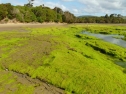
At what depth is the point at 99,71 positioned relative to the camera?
1659 centimetres

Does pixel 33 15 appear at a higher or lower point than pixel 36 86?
higher

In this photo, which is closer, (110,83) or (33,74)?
(110,83)

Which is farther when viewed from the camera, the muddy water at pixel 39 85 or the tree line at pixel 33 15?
the tree line at pixel 33 15

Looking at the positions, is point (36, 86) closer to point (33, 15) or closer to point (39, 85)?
point (39, 85)

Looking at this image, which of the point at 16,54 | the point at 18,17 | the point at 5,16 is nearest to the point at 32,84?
the point at 16,54

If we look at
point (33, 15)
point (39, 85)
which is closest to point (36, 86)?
point (39, 85)

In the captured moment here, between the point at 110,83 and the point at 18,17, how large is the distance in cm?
8356

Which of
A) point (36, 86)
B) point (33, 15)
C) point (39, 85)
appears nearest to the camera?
point (36, 86)

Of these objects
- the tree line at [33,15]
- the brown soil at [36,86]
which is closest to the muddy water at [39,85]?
the brown soil at [36,86]

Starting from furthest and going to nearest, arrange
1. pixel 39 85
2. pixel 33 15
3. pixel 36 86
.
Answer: pixel 33 15 → pixel 39 85 → pixel 36 86

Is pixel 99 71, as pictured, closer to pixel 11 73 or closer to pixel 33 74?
pixel 33 74

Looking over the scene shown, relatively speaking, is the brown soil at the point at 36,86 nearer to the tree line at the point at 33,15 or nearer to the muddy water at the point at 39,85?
the muddy water at the point at 39,85

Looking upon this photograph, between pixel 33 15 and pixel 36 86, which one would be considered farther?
pixel 33 15

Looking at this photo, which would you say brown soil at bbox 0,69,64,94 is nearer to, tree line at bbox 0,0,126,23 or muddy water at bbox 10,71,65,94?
muddy water at bbox 10,71,65,94
